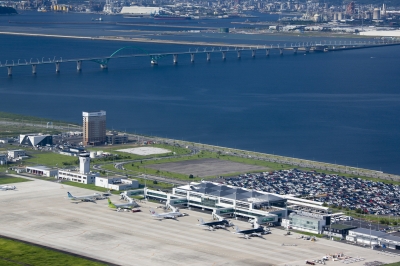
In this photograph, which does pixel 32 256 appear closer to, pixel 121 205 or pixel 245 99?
pixel 121 205

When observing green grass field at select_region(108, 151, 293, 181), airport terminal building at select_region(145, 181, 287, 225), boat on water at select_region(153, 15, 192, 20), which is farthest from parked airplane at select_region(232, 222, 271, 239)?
boat on water at select_region(153, 15, 192, 20)

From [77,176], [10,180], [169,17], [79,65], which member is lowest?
[169,17]

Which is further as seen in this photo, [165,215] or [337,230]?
[165,215]

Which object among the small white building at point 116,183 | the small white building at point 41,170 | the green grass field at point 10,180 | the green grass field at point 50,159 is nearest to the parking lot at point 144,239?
the small white building at point 116,183

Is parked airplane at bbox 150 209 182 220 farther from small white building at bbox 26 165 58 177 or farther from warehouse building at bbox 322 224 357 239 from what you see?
small white building at bbox 26 165 58 177

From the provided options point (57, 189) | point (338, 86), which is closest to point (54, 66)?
point (338, 86)

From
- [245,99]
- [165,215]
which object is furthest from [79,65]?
[165,215]

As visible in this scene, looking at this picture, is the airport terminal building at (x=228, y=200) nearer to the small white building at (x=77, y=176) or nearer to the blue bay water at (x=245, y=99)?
the small white building at (x=77, y=176)

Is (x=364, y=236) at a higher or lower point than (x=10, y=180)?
higher
